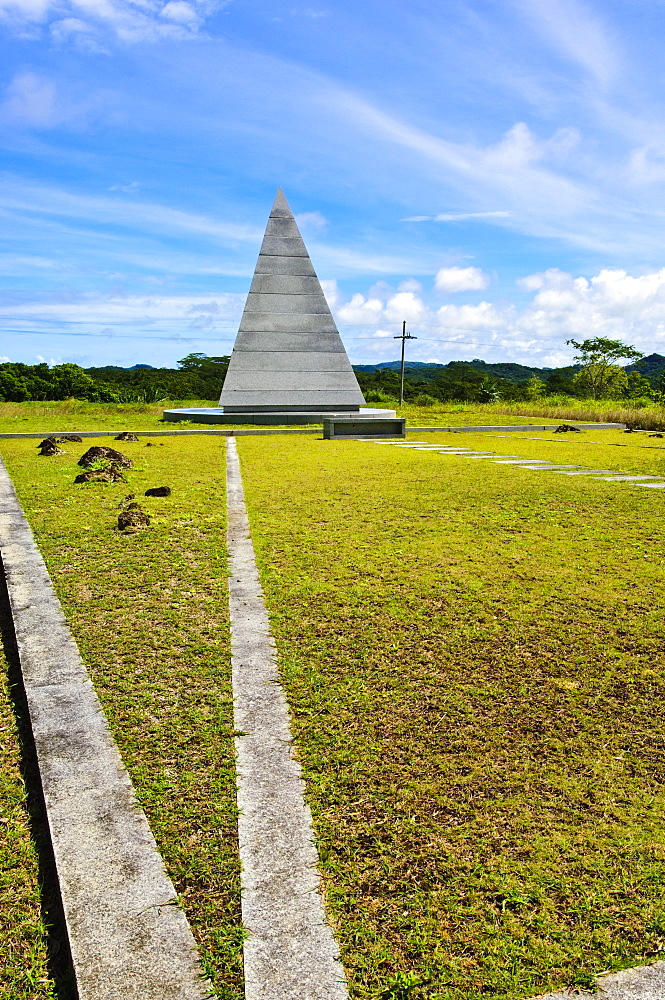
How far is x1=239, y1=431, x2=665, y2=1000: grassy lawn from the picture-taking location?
1.60 metres

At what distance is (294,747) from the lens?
2.37m

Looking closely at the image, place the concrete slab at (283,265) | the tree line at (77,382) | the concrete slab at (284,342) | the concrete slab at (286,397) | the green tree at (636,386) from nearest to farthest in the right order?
the concrete slab at (286,397), the concrete slab at (284,342), the concrete slab at (283,265), the tree line at (77,382), the green tree at (636,386)

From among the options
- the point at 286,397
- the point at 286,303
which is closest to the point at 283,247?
the point at 286,303

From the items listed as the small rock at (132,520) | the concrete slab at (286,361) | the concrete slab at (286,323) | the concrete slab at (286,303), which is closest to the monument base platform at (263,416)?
the concrete slab at (286,361)

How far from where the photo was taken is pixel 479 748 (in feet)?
7.75

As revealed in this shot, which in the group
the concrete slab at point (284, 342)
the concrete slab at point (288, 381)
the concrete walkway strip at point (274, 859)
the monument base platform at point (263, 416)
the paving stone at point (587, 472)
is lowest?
the concrete walkway strip at point (274, 859)

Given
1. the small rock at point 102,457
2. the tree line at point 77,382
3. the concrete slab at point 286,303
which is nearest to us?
the small rock at point 102,457

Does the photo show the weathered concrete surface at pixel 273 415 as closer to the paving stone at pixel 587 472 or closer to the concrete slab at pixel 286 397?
the concrete slab at pixel 286 397

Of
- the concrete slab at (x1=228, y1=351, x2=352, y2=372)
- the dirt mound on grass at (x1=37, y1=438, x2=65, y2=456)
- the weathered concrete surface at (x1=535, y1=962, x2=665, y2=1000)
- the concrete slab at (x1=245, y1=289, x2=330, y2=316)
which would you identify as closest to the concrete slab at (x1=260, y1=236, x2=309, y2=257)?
the concrete slab at (x1=245, y1=289, x2=330, y2=316)

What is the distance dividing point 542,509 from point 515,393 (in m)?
46.5

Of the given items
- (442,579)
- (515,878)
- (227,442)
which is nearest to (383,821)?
(515,878)

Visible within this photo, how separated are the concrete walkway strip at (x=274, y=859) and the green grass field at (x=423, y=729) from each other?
0.13 feet

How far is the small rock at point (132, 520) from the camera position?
580 cm

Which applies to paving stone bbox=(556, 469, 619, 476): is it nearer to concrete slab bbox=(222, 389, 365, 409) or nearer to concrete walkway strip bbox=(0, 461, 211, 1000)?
concrete walkway strip bbox=(0, 461, 211, 1000)
